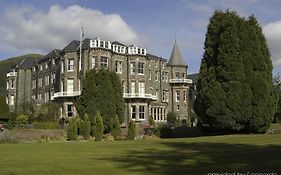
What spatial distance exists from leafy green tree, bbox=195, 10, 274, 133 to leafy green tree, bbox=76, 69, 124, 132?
16671 millimetres

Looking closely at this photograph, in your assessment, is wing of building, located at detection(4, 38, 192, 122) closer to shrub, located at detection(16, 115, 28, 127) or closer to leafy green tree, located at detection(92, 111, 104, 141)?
shrub, located at detection(16, 115, 28, 127)

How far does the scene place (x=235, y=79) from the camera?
3338cm

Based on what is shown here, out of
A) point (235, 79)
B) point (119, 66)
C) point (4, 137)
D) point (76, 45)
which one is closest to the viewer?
point (235, 79)

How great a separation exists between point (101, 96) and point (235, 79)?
2012 centimetres

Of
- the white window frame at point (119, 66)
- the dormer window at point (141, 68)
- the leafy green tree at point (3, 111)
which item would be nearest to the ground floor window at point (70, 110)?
the white window frame at point (119, 66)

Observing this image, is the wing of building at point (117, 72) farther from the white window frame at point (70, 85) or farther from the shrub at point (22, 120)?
the shrub at point (22, 120)

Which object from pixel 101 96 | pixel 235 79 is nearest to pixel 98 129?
pixel 101 96

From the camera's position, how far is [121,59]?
7300cm

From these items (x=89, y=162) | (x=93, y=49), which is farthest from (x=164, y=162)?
(x=93, y=49)

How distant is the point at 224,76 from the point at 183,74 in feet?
187

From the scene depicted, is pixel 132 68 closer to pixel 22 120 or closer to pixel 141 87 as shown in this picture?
pixel 141 87

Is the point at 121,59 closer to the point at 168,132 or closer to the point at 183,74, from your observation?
the point at 183,74

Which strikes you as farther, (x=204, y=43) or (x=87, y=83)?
(x=87, y=83)

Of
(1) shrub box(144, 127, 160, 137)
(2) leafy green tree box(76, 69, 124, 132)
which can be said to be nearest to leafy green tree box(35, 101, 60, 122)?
(2) leafy green tree box(76, 69, 124, 132)
